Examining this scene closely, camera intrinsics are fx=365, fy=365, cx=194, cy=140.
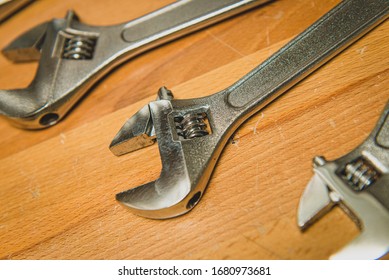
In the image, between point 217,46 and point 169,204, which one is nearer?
point 169,204

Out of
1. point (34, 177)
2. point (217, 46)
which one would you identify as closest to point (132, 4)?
point (217, 46)

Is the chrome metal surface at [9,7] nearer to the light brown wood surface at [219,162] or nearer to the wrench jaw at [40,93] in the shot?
the wrench jaw at [40,93]

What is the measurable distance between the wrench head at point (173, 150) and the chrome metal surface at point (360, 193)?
0.66 ft

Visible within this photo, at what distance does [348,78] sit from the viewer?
0.78m

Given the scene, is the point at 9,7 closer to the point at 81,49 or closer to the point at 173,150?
the point at 81,49

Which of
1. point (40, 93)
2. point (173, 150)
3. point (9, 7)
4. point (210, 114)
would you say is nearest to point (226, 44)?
point (210, 114)

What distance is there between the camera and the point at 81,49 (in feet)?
3.12

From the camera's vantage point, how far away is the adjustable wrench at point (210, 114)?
0.71 metres

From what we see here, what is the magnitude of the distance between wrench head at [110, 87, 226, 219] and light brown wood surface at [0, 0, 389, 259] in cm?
5

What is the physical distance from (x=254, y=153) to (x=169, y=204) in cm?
21
